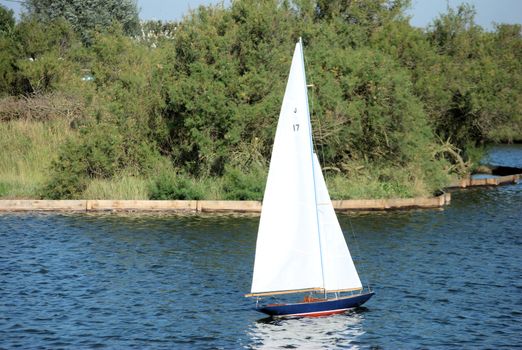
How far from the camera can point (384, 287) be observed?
2938 cm

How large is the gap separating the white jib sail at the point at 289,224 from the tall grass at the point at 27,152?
23.6 m

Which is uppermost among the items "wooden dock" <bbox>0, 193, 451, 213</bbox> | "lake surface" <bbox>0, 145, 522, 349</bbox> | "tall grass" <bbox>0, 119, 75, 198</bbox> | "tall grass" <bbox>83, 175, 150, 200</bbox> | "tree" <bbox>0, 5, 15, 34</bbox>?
"tree" <bbox>0, 5, 15, 34</bbox>

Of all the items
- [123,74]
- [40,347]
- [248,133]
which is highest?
[123,74]

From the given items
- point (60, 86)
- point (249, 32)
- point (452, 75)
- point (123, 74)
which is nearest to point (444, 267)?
→ point (249, 32)

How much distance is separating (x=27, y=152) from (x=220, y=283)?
79.2 ft

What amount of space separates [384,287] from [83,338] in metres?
10.4

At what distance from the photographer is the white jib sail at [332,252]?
2469 cm

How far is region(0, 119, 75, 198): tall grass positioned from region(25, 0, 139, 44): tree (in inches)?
1935

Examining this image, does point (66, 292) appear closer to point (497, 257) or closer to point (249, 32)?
point (497, 257)

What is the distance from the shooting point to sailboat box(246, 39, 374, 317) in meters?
24.2

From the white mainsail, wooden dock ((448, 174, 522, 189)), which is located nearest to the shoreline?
wooden dock ((448, 174, 522, 189))

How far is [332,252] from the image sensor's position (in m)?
24.8

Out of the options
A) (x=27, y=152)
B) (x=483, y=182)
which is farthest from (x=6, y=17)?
(x=483, y=182)

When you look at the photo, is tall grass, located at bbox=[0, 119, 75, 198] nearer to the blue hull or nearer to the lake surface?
the lake surface
